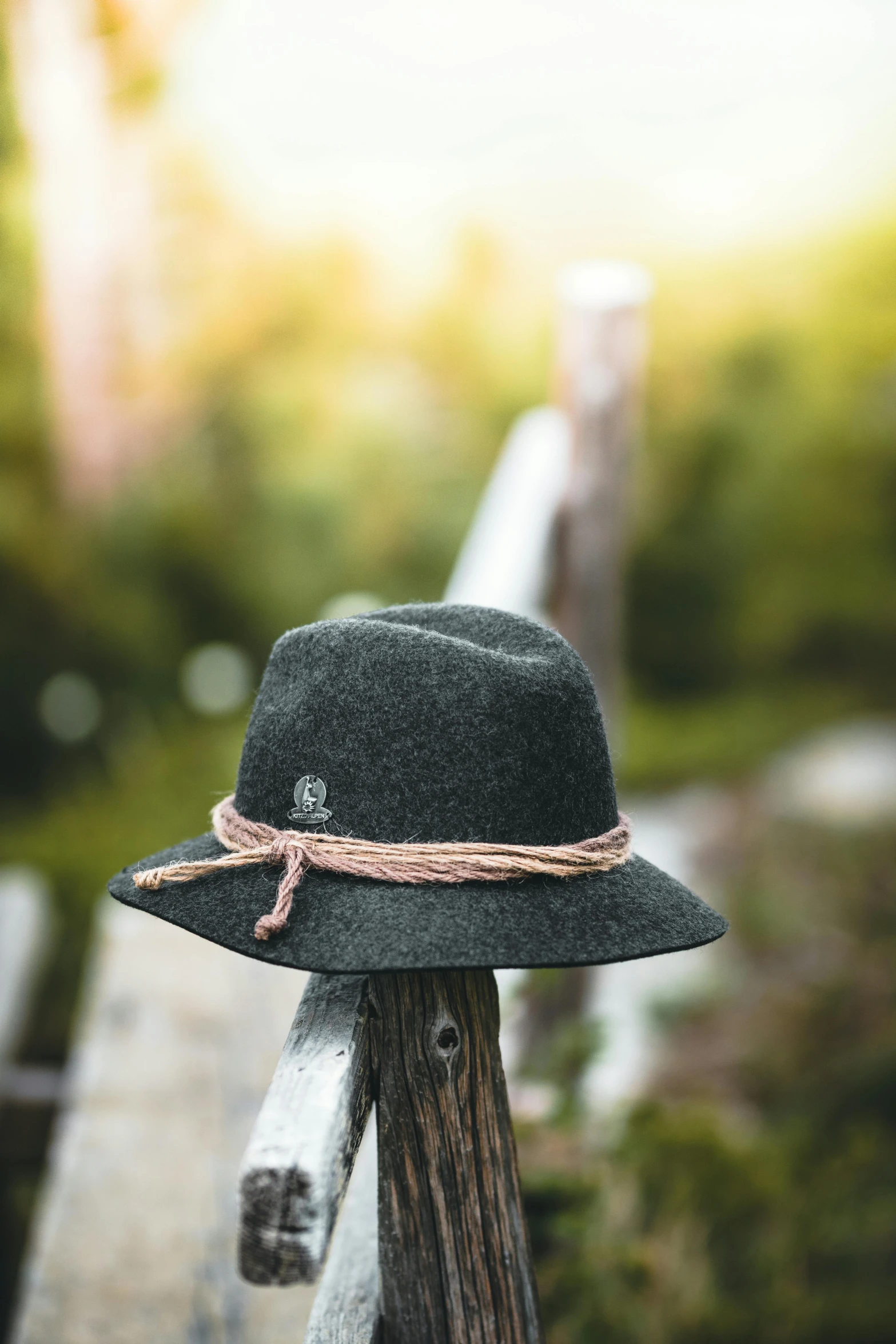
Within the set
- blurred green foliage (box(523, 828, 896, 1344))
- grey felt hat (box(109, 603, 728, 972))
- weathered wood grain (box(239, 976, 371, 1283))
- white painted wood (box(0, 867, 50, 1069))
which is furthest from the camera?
white painted wood (box(0, 867, 50, 1069))

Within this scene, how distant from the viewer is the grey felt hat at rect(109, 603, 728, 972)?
88cm

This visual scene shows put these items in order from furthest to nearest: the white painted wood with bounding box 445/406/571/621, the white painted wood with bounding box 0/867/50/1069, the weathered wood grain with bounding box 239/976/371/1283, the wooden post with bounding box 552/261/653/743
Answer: the wooden post with bounding box 552/261/653/743
the white painted wood with bounding box 0/867/50/1069
the white painted wood with bounding box 445/406/571/621
the weathered wood grain with bounding box 239/976/371/1283

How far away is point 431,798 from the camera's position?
930 mm

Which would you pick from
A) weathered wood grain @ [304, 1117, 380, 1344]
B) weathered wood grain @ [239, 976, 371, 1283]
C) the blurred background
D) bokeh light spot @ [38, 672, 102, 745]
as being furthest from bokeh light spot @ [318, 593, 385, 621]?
weathered wood grain @ [239, 976, 371, 1283]

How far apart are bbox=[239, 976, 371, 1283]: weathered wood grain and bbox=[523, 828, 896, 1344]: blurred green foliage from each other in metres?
1.09

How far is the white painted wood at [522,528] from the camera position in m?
2.20

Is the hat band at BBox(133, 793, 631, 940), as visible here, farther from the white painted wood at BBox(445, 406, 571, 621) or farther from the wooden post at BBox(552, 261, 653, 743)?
the wooden post at BBox(552, 261, 653, 743)

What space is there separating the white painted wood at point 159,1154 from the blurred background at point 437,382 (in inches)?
78.3

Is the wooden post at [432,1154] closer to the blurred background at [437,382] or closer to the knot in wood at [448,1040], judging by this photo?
the knot in wood at [448,1040]

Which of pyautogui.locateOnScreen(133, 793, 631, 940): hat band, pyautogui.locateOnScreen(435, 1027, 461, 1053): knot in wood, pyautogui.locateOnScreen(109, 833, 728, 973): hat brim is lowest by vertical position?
pyautogui.locateOnScreen(435, 1027, 461, 1053): knot in wood

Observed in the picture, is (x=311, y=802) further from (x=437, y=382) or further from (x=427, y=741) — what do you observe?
(x=437, y=382)

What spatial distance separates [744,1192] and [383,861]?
215cm

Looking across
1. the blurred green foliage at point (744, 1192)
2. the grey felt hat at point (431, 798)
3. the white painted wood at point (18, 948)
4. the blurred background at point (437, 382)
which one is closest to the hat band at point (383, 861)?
the grey felt hat at point (431, 798)

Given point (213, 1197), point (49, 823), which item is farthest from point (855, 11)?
point (213, 1197)
